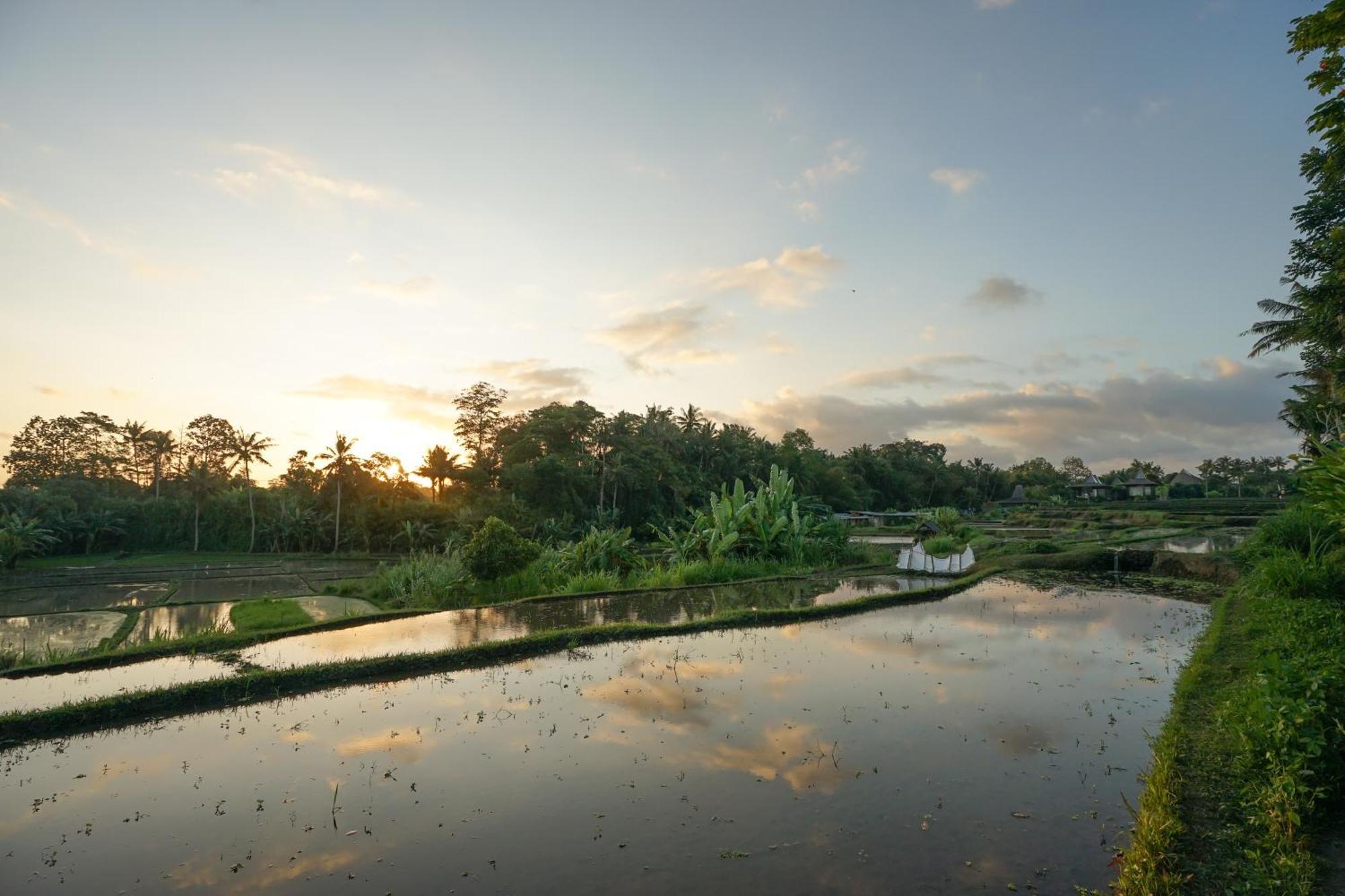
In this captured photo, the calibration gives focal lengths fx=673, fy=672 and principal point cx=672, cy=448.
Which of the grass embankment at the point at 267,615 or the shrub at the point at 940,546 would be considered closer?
the grass embankment at the point at 267,615

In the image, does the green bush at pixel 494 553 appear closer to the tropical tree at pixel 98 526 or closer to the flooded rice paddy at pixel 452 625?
the flooded rice paddy at pixel 452 625

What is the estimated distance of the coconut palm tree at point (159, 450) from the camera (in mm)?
53525

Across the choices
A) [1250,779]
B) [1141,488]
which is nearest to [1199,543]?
[1250,779]

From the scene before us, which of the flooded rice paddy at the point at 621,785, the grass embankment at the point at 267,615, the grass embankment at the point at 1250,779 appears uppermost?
the grass embankment at the point at 1250,779

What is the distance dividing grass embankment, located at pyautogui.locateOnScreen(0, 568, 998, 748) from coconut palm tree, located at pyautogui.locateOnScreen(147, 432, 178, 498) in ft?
176

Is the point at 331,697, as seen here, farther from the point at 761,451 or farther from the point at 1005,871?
the point at 761,451

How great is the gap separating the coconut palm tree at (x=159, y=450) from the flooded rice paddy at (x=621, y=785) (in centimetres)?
5589

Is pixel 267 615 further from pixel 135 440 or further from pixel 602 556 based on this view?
pixel 135 440

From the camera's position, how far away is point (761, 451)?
Result: 59688 mm

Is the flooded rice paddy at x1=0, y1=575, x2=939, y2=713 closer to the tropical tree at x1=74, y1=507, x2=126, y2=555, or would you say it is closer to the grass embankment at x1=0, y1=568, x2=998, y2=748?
the grass embankment at x1=0, y1=568, x2=998, y2=748

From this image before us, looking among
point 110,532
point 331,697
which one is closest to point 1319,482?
point 331,697

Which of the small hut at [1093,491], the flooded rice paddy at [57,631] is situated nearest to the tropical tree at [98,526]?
the flooded rice paddy at [57,631]

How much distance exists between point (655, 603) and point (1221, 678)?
10.8 m

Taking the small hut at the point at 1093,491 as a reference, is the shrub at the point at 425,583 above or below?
below
